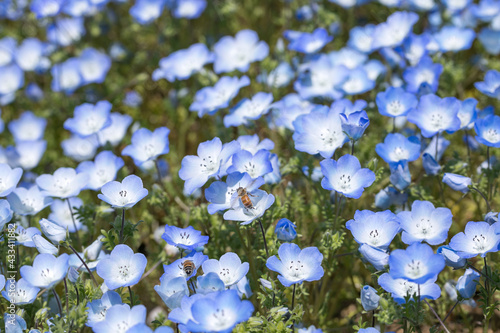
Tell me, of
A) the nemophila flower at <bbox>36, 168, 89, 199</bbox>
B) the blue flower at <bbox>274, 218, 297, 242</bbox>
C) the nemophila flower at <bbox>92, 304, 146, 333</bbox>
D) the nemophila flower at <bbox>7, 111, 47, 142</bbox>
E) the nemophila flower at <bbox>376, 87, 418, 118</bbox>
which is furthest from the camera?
the nemophila flower at <bbox>7, 111, 47, 142</bbox>

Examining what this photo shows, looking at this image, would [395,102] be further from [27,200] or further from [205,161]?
[27,200]

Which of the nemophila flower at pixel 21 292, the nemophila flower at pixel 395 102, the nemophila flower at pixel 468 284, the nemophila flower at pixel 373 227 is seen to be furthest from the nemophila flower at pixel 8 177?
the nemophila flower at pixel 468 284

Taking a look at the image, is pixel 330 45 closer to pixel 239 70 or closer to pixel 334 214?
pixel 239 70

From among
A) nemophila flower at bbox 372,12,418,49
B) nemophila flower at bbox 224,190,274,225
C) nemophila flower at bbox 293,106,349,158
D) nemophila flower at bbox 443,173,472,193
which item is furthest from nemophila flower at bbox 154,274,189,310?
nemophila flower at bbox 372,12,418,49

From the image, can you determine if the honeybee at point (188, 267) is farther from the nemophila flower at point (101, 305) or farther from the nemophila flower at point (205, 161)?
the nemophila flower at point (205, 161)

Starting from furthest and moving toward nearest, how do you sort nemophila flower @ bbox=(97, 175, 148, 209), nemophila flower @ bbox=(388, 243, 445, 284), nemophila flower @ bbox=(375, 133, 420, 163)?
1. nemophila flower @ bbox=(375, 133, 420, 163)
2. nemophila flower @ bbox=(97, 175, 148, 209)
3. nemophila flower @ bbox=(388, 243, 445, 284)

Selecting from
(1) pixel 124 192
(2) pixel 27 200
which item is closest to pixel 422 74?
(1) pixel 124 192

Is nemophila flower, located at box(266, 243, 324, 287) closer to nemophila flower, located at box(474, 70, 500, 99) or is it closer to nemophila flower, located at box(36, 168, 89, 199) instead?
nemophila flower, located at box(36, 168, 89, 199)
